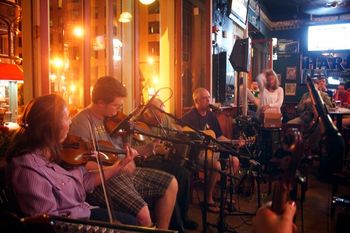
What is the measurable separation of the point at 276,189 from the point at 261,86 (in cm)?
559

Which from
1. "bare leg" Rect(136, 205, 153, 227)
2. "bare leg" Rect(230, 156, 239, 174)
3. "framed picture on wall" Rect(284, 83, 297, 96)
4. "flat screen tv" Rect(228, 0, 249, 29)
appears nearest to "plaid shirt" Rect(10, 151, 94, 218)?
"bare leg" Rect(136, 205, 153, 227)

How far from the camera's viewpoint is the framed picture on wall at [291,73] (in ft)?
38.1

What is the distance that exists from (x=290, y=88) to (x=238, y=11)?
626 centimetres

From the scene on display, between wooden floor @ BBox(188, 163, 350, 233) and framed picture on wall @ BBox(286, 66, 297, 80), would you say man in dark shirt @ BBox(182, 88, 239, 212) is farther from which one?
framed picture on wall @ BBox(286, 66, 297, 80)

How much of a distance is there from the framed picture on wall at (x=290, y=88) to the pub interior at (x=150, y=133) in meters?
3.10

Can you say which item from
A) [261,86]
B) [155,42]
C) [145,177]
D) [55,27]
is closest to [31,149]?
[145,177]

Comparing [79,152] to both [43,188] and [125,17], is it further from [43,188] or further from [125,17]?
[125,17]

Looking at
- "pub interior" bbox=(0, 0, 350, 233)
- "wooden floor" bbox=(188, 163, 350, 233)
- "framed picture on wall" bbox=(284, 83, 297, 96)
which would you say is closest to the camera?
"pub interior" bbox=(0, 0, 350, 233)

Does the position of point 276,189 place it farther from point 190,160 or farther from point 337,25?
point 337,25

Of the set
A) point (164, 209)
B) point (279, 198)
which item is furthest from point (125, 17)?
point (279, 198)

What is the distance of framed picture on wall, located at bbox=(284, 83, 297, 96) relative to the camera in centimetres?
1159

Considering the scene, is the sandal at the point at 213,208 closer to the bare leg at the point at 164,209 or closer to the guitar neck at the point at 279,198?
the bare leg at the point at 164,209

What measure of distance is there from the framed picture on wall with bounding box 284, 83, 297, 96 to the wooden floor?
22.9ft

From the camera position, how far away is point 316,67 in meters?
11.1
